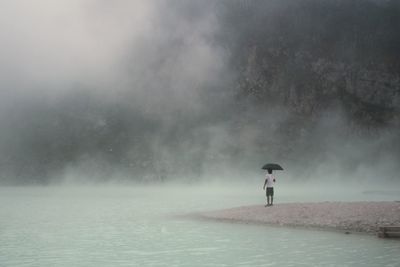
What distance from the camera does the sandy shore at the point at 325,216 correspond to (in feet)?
81.2

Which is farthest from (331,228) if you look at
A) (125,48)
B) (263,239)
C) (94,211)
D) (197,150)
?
(125,48)

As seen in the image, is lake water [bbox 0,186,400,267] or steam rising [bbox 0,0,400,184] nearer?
lake water [bbox 0,186,400,267]

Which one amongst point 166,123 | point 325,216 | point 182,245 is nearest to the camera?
point 182,245

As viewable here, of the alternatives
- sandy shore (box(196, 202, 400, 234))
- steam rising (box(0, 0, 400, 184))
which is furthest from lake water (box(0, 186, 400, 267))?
steam rising (box(0, 0, 400, 184))

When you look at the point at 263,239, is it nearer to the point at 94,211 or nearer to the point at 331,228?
the point at 331,228

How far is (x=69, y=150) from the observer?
4833 inches

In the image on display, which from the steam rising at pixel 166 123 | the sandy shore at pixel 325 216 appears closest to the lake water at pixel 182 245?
the sandy shore at pixel 325 216

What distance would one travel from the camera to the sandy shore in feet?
81.2

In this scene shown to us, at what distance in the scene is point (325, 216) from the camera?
1077 inches

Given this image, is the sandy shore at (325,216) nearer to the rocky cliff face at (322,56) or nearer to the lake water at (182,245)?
the lake water at (182,245)

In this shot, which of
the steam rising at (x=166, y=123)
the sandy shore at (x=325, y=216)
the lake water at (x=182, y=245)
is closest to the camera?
the lake water at (x=182, y=245)

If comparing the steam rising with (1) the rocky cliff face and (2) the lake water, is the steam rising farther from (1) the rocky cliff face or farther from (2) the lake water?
(2) the lake water

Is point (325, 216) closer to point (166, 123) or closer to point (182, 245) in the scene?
point (182, 245)

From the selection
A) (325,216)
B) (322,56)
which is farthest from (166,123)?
(325,216)
